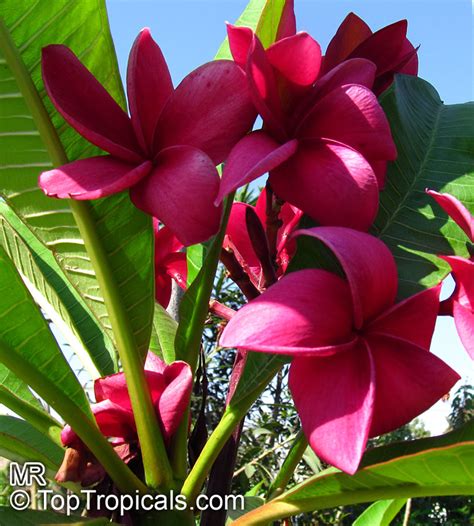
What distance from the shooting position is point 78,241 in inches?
31.5

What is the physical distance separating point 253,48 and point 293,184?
12cm

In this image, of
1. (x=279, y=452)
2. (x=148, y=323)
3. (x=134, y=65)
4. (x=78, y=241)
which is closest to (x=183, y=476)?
(x=148, y=323)

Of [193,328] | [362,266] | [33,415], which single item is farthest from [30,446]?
[362,266]

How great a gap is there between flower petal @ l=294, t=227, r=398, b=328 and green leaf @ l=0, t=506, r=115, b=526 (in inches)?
12.2

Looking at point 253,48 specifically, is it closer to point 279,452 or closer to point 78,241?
point 78,241

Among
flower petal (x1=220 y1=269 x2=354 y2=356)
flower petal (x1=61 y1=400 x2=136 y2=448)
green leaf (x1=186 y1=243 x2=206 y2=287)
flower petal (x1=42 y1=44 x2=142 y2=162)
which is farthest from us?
green leaf (x1=186 y1=243 x2=206 y2=287)

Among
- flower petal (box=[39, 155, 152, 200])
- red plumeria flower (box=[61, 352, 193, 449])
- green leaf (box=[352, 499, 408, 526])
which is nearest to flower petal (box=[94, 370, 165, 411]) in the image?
red plumeria flower (box=[61, 352, 193, 449])

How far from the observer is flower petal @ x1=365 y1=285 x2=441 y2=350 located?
1.80 ft

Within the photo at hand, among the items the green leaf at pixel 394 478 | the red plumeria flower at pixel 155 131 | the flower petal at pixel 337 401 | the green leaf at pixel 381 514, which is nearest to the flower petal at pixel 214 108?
the red plumeria flower at pixel 155 131

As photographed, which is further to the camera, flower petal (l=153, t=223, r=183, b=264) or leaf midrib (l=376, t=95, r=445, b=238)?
flower petal (l=153, t=223, r=183, b=264)

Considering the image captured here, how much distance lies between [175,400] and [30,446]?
229 mm

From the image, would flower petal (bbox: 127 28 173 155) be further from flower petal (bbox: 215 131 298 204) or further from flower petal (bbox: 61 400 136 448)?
flower petal (bbox: 61 400 136 448)

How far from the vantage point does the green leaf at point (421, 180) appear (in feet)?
2.10

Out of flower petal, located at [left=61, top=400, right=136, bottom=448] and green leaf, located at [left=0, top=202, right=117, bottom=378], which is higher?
green leaf, located at [left=0, top=202, right=117, bottom=378]
